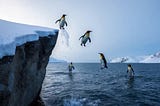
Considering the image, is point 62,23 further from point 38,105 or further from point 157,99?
point 157,99

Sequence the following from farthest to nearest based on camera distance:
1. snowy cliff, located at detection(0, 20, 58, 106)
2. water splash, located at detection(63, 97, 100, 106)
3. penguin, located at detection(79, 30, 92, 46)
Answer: water splash, located at detection(63, 97, 100, 106) < penguin, located at detection(79, 30, 92, 46) < snowy cliff, located at detection(0, 20, 58, 106)

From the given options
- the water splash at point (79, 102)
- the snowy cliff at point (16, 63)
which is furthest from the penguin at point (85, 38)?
the water splash at point (79, 102)

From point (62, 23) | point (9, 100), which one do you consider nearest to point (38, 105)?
point (62, 23)

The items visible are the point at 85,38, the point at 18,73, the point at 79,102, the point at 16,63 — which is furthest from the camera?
the point at 79,102

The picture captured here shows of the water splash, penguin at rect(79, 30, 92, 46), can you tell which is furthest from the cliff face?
the water splash

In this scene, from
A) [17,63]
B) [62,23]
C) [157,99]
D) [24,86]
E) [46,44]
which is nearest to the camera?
[17,63]

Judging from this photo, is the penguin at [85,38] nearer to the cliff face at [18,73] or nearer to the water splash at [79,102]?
the cliff face at [18,73]

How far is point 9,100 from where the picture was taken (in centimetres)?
1169

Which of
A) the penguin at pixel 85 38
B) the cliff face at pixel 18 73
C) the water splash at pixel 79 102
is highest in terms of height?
the penguin at pixel 85 38

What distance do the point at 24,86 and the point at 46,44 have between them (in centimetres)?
525

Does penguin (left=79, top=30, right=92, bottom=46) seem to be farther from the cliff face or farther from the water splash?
the water splash

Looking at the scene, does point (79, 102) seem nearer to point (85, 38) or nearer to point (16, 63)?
point (85, 38)

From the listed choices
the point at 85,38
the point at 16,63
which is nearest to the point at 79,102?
the point at 85,38

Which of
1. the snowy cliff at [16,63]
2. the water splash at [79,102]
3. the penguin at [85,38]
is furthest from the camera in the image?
the water splash at [79,102]
